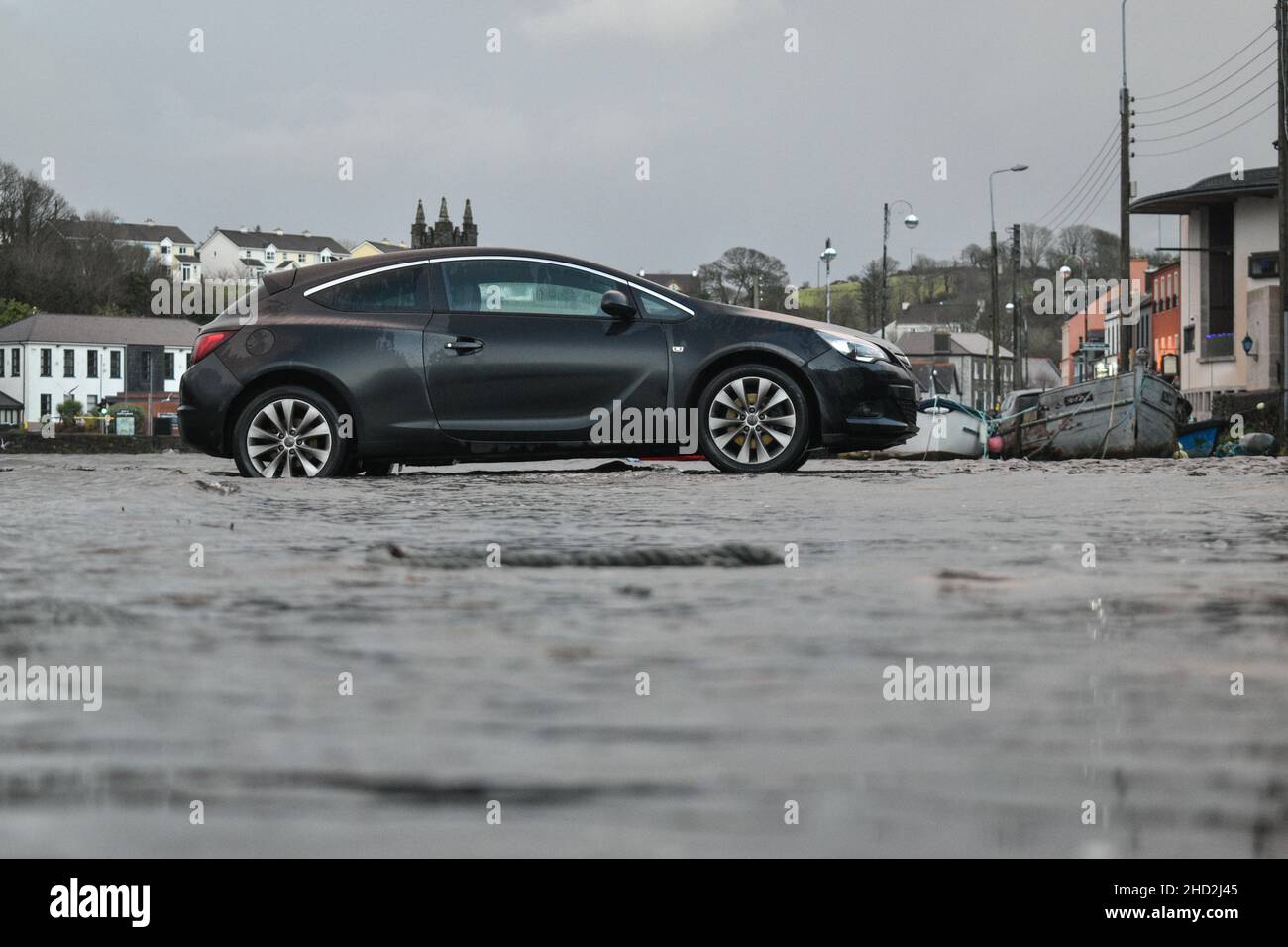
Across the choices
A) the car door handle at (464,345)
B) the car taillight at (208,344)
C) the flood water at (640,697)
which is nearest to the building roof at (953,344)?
the car door handle at (464,345)

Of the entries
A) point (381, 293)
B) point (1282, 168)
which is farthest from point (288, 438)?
point (1282, 168)

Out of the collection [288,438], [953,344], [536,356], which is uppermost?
[953,344]

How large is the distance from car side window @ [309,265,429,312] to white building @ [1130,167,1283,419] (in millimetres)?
50430

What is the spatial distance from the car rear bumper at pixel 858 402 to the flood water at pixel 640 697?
5091mm

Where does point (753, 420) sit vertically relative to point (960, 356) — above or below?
below

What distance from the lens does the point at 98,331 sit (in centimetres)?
13700

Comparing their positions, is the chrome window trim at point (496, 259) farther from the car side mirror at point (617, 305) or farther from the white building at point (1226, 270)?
the white building at point (1226, 270)

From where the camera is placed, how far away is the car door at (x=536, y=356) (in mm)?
11414

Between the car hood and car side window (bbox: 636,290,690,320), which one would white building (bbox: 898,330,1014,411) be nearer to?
the car hood

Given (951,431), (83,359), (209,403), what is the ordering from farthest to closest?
(83,359)
(951,431)
(209,403)

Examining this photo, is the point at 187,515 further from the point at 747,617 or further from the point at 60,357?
the point at 60,357

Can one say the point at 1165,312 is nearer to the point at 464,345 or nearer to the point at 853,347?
the point at 853,347

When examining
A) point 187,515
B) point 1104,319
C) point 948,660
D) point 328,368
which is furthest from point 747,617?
point 1104,319

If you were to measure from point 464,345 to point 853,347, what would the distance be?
2.61m
